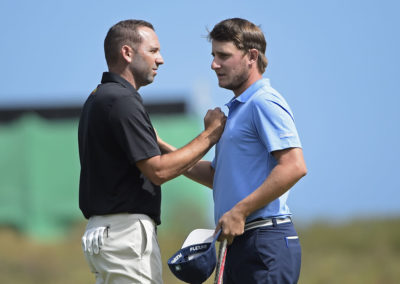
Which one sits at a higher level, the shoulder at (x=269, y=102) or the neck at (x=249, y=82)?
the neck at (x=249, y=82)

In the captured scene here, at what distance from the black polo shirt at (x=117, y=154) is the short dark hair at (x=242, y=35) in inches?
22.4

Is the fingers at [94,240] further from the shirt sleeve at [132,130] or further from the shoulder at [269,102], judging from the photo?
the shoulder at [269,102]

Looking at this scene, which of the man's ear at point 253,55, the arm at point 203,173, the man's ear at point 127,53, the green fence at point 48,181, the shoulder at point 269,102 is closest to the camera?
the shoulder at point 269,102

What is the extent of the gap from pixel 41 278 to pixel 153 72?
7911mm

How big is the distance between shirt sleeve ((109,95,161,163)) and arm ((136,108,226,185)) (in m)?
0.05

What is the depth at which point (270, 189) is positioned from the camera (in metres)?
3.70

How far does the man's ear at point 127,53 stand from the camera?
165 inches

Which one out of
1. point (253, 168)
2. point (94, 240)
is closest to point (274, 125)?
point (253, 168)

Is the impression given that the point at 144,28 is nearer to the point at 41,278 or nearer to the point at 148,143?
the point at 148,143

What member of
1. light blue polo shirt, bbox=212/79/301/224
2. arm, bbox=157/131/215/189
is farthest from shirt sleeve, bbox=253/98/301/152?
arm, bbox=157/131/215/189

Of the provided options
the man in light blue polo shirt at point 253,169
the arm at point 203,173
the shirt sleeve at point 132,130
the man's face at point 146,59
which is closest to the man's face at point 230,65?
the man in light blue polo shirt at point 253,169

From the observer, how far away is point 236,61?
4.03 metres

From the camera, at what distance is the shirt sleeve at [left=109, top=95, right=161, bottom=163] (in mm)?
3890

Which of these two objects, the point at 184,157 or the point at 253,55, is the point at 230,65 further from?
the point at 184,157
